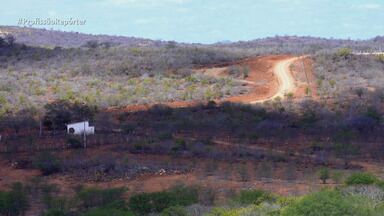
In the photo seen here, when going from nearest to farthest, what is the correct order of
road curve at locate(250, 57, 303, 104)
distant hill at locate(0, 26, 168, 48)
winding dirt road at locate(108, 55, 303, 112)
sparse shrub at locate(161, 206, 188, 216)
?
sparse shrub at locate(161, 206, 188, 216)
winding dirt road at locate(108, 55, 303, 112)
road curve at locate(250, 57, 303, 104)
distant hill at locate(0, 26, 168, 48)

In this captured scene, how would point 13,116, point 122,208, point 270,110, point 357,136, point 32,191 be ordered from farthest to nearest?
1. point 270,110
2. point 13,116
3. point 357,136
4. point 32,191
5. point 122,208

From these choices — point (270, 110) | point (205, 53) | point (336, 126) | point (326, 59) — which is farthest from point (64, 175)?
point (205, 53)

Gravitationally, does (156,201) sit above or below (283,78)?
below

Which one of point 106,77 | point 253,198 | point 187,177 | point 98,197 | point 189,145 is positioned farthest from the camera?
point 106,77

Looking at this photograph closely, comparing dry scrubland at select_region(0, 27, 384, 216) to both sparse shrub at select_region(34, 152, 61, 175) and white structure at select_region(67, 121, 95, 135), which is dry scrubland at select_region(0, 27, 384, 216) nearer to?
sparse shrub at select_region(34, 152, 61, 175)

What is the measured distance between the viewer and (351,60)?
149ft

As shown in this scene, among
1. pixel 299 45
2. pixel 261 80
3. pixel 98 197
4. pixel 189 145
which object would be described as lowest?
pixel 98 197

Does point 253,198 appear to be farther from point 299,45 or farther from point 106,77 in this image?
point 299,45

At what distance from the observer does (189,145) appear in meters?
21.1

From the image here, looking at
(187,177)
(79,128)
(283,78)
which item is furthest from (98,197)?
(283,78)

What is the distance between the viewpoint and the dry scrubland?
12.7 m

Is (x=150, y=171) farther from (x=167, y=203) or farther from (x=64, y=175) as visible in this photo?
(x=167, y=203)

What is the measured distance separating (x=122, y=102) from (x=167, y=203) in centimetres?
2032

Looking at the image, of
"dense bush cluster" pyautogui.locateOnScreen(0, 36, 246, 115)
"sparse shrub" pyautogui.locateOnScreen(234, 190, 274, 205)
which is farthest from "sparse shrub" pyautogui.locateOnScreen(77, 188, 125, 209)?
"dense bush cluster" pyautogui.locateOnScreen(0, 36, 246, 115)
